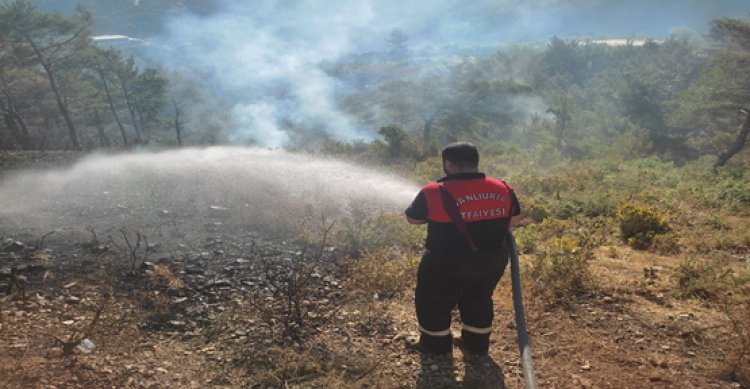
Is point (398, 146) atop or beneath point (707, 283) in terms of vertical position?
atop

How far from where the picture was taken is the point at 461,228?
3.06 m

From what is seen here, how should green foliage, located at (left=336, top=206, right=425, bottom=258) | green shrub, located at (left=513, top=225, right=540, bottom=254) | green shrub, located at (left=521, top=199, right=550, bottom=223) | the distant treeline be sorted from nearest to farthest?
green shrub, located at (left=513, top=225, right=540, bottom=254), green foliage, located at (left=336, top=206, right=425, bottom=258), green shrub, located at (left=521, top=199, right=550, bottom=223), the distant treeline

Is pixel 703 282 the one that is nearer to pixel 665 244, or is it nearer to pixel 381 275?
pixel 665 244

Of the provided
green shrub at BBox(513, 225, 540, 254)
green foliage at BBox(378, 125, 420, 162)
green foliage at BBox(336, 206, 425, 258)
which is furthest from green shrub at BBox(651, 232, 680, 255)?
green foliage at BBox(378, 125, 420, 162)

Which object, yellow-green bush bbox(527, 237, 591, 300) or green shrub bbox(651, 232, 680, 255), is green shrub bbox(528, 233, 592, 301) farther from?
green shrub bbox(651, 232, 680, 255)

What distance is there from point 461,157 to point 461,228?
0.57 m

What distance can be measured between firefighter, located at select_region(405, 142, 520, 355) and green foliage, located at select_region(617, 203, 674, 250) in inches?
163

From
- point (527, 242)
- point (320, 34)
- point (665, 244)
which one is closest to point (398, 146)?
point (527, 242)

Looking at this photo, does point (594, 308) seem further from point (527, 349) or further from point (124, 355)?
point (124, 355)

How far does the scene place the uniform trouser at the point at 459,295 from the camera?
315 cm

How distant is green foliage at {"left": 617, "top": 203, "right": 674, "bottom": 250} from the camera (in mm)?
6121

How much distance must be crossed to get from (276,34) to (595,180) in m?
89.6

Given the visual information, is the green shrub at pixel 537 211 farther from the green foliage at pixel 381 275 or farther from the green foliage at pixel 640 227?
the green foliage at pixel 381 275

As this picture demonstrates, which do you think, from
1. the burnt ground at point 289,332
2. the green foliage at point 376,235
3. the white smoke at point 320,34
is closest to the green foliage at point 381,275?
the burnt ground at point 289,332
